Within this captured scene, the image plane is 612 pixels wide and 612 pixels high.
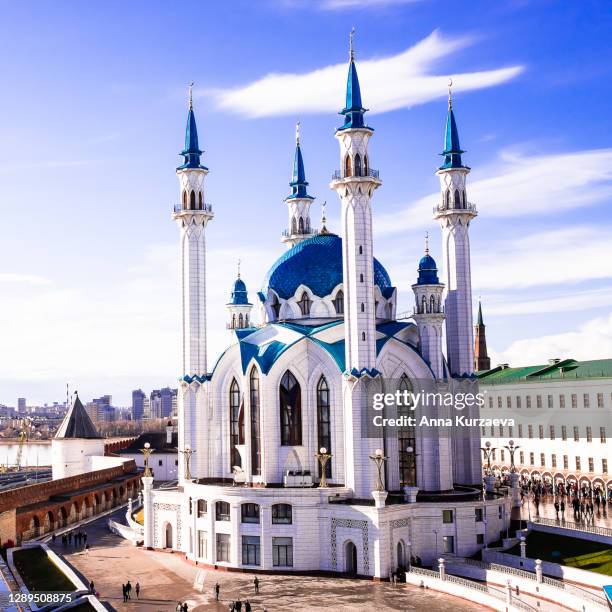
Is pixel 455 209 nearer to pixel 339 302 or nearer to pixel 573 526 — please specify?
pixel 339 302

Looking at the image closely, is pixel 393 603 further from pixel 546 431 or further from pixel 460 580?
pixel 546 431

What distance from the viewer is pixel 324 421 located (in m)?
48.5

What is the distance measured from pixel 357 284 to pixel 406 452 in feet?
33.6

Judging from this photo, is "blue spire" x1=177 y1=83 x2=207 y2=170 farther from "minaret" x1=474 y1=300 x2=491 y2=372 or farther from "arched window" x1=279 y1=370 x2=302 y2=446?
"minaret" x1=474 y1=300 x2=491 y2=372

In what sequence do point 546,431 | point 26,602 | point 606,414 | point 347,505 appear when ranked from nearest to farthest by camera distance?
point 26,602 < point 347,505 < point 606,414 < point 546,431

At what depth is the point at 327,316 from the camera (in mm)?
53906

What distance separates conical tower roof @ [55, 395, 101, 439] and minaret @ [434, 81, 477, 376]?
4299 centimetres

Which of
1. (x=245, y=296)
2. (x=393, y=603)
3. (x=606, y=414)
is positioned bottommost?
(x=393, y=603)

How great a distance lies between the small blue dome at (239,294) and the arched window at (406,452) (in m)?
18.1

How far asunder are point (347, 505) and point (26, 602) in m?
16.2

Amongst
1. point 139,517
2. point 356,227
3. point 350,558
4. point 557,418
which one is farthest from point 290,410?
point 557,418

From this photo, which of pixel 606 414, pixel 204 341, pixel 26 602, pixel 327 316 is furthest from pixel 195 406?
pixel 606 414

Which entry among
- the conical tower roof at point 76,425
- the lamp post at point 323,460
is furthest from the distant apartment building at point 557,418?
the conical tower roof at point 76,425

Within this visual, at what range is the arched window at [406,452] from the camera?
49531mm
